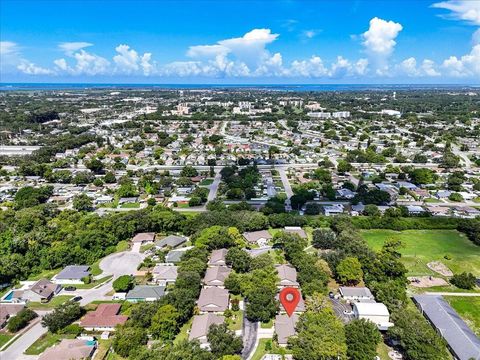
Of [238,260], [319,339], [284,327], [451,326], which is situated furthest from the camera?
[238,260]

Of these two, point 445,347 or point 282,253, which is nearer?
point 445,347

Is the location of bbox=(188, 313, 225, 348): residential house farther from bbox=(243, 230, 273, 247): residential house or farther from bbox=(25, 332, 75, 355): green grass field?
bbox=(243, 230, 273, 247): residential house

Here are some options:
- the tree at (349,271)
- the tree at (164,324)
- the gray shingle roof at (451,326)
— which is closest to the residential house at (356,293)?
the tree at (349,271)

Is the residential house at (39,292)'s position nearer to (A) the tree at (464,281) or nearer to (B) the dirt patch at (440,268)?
(B) the dirt patch at (440,268)

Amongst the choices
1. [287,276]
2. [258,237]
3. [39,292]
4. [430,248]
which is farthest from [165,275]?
[430,248]

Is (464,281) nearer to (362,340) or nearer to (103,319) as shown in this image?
(362,340)

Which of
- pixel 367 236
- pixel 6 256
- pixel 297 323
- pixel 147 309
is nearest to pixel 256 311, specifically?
pixel 297 323

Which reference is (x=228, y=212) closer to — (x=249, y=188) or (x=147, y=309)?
(x=249, y=188)
